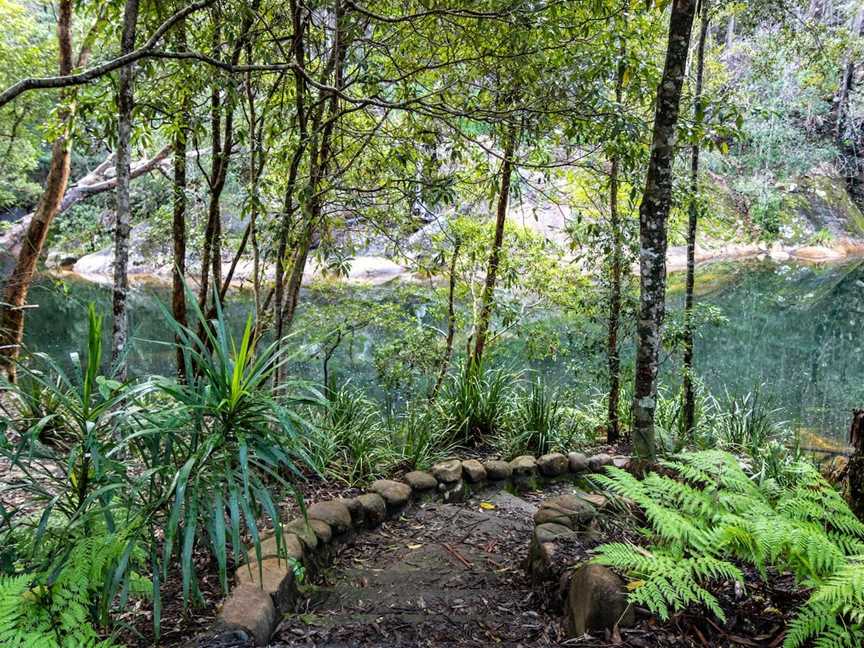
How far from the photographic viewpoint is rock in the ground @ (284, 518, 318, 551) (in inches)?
107

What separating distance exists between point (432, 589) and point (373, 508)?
0.72 meters

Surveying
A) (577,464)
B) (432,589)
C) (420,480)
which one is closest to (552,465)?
(577,464)

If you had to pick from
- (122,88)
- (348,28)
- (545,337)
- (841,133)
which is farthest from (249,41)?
(841,133)

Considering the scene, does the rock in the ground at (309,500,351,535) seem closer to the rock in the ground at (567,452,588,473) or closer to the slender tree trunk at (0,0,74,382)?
the rock in the ground at (567,452,588,473)

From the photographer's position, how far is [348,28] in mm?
3412

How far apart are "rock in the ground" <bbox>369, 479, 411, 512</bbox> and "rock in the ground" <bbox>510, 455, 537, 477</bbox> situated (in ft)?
3.03

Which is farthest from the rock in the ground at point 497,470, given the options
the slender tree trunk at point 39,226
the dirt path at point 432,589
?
the slender tree trunk at point 39,226

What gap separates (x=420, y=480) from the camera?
367 centimetres

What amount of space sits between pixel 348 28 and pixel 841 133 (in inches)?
979

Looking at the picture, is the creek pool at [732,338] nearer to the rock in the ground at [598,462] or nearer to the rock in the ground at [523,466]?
the rock in the ground at [598,462]

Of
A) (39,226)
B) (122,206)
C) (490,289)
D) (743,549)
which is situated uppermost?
(39,226)

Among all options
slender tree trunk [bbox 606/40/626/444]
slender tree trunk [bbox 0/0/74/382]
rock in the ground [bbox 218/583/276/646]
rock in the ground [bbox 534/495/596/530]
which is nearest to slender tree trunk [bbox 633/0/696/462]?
rock in the ground [bbox 534/495/596/530]

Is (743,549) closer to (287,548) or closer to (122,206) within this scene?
(287,548)

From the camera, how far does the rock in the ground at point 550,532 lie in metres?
2.62
